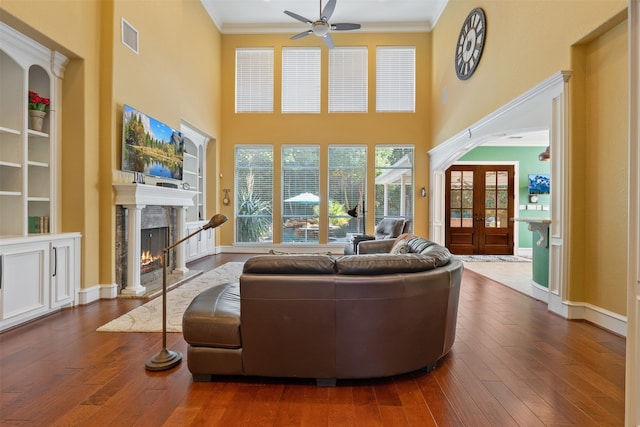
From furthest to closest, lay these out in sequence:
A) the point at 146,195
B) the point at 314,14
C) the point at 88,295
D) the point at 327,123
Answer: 1. the point at 327,123
2. the point at 314,14
3. the point at 146,195
4. the point at 88,295

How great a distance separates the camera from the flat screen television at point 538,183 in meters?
8.96

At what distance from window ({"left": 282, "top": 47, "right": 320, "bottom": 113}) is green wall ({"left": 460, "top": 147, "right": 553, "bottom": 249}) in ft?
14.2

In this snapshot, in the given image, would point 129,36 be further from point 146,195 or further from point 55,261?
point 55,261

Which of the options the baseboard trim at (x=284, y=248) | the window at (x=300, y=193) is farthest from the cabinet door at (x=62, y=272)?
the window at (x=300, y=193)

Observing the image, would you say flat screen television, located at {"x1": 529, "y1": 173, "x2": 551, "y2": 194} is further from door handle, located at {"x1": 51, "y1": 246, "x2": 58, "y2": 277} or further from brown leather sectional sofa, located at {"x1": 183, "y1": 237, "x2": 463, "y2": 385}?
door handle, located at {"x1": 51, "y1": 246, "x2": 58, "y2": 277}

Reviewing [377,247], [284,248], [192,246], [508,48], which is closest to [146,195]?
[192,246]

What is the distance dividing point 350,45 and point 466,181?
15.4 feet

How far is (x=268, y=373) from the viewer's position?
2209 mm

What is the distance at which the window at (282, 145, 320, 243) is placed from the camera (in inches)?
341

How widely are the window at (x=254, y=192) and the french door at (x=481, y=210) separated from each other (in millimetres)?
4814

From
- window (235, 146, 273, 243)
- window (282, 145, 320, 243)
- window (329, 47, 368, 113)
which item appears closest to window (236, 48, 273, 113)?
window (235, 146, 273, 243)

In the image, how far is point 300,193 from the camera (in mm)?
8664

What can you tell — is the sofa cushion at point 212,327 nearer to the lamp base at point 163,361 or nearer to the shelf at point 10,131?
the lamp base at point 163,361

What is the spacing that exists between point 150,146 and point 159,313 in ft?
8.31
